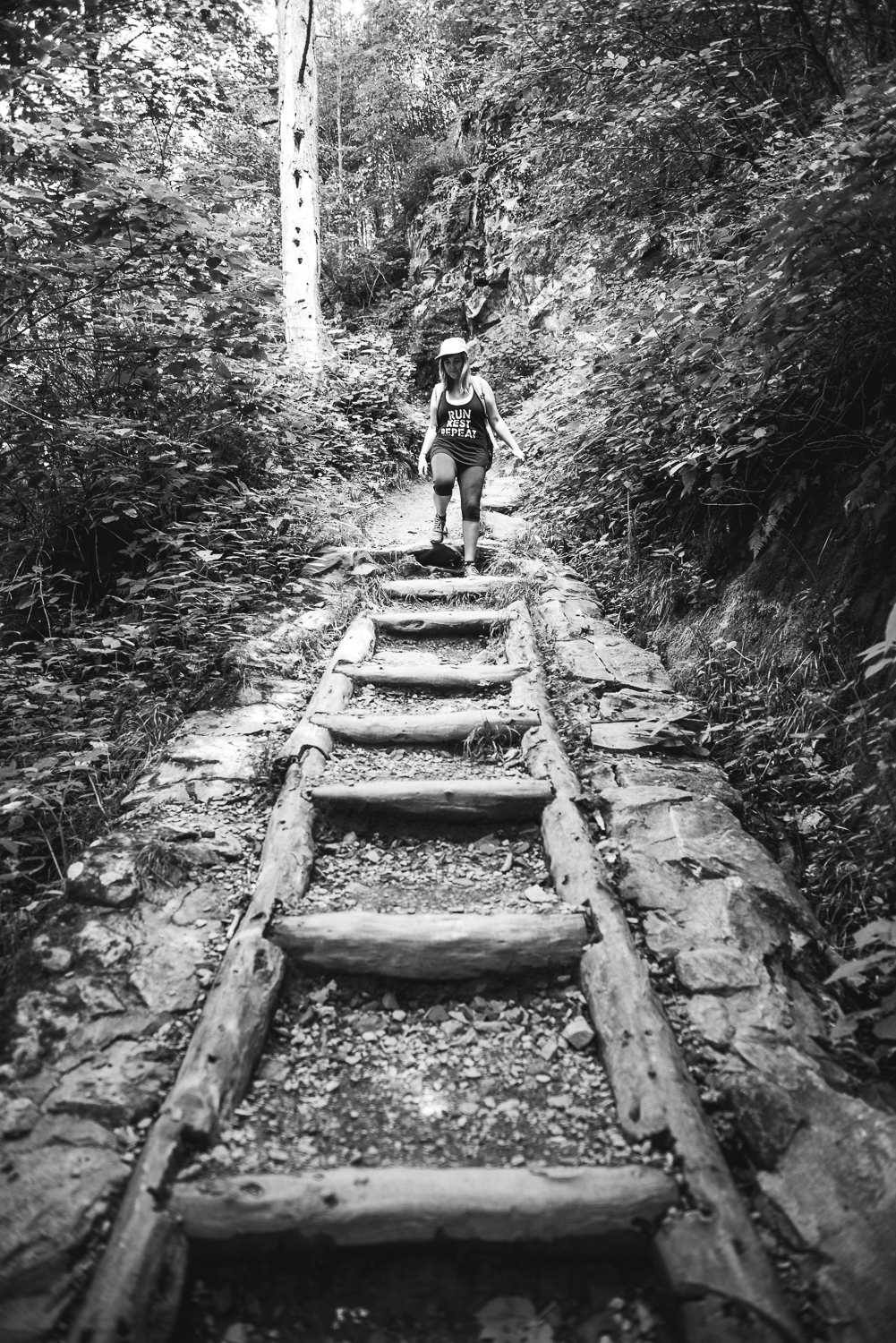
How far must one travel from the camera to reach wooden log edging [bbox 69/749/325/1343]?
1422 mm

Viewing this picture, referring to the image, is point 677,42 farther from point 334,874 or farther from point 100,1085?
point 100,1085

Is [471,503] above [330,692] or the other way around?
above

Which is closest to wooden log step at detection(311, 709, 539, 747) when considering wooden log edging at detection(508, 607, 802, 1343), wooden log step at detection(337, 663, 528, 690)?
wooden log step at detection(337, 663, 528, 690)

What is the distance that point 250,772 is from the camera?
126 inches

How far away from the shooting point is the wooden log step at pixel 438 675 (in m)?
4.03

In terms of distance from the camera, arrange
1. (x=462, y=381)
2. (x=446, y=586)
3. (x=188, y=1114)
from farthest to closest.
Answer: (x=462, y=381), (x=446, y=586), (x=188, y=1114)

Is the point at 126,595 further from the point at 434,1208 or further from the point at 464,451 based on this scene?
the point at 434,1208

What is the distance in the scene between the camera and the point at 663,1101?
1.75 metres

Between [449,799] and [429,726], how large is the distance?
627 millimetres

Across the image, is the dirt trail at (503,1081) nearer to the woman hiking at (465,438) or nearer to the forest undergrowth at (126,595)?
the forest undergrowth at (126,595)

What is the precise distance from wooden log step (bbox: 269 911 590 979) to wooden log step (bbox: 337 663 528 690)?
1877mm

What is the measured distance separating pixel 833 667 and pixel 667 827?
3.69 feet

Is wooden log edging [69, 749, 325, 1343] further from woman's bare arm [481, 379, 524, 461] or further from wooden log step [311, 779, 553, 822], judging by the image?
woman's bare arm [481, 379, 524, 461]

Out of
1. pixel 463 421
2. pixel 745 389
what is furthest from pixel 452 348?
pixel 745 389
